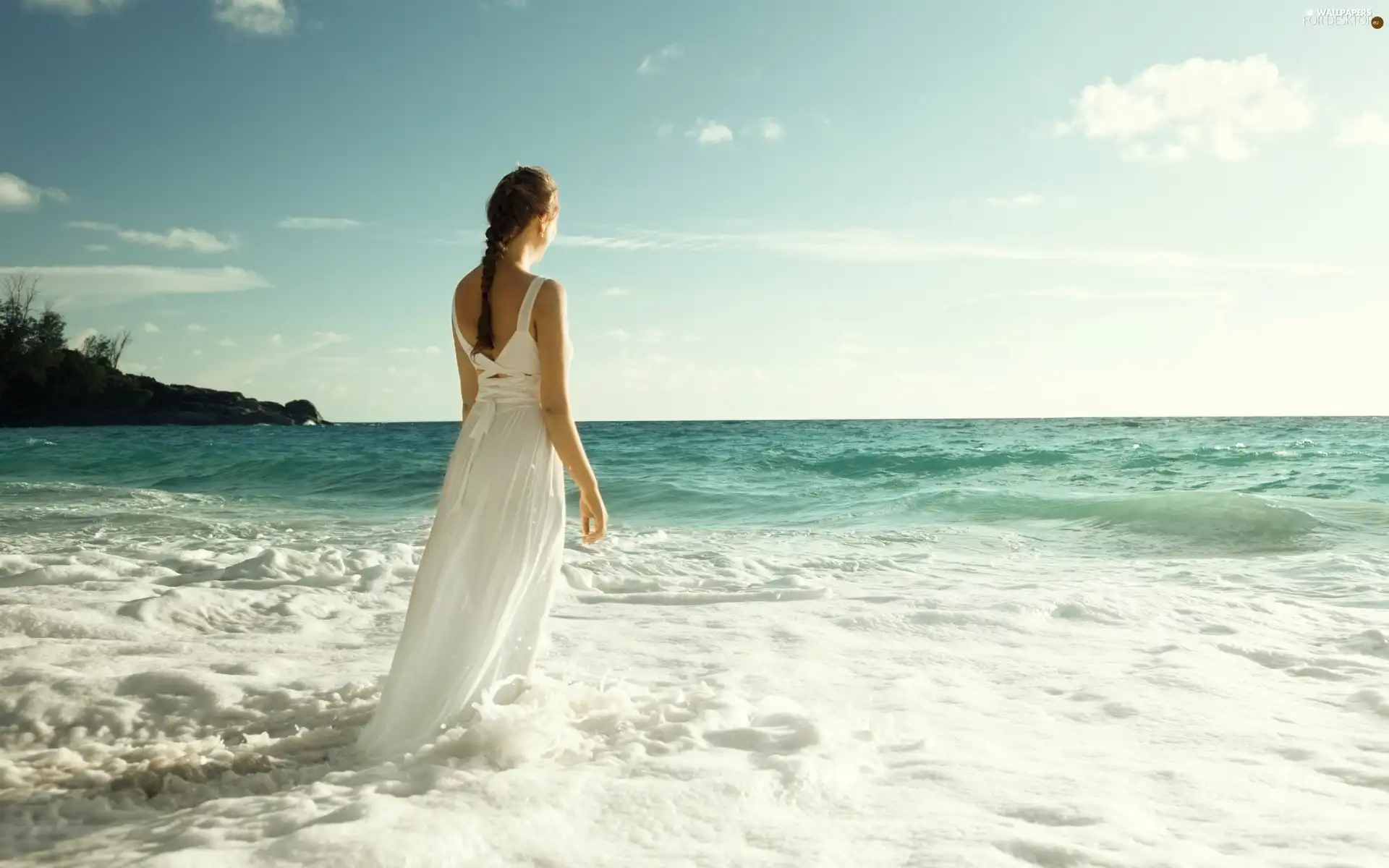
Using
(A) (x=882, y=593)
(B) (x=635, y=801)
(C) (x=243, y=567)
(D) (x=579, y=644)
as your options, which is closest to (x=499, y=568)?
(B) (x=635, y=801)

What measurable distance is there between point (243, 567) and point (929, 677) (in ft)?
19.7

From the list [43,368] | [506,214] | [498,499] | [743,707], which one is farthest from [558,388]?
[43,368]

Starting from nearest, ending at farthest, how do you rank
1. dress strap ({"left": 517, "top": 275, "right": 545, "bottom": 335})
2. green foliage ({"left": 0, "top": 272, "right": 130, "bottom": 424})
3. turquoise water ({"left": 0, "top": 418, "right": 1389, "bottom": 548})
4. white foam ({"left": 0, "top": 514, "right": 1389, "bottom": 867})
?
A: white foam ({"left": 0, "top": 514, "right": 1389, "bottom": 867}), dress strap ({"left": 517, "top": 275, "right": 545, "bottom": 335}), turquoise water ({"left": 0, "top": 418, "right": 1389, "bottom": 548}), green foliage ({"left": 0, "top": 272, "right": 130, "bottom": 424})

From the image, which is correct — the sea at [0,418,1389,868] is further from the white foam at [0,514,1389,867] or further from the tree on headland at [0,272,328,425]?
the tree on headland at [0,272,328,425]

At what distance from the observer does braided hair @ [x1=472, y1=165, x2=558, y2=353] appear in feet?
11.2

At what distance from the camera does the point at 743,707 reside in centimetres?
405

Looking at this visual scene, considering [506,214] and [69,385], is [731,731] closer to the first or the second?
[506,214]

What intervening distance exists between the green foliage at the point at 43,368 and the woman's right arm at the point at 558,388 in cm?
5648

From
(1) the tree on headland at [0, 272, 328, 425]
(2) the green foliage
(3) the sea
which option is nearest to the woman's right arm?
(3) the sea

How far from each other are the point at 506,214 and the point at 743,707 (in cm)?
236

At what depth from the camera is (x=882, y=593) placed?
723cm

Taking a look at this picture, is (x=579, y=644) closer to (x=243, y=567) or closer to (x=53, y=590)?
(x=243, y=567)

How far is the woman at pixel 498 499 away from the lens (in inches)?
133

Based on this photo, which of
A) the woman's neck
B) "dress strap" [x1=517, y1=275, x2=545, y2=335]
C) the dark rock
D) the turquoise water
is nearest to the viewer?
"dress strap" [x1=517, y1=275, x2=545, y2=335]
